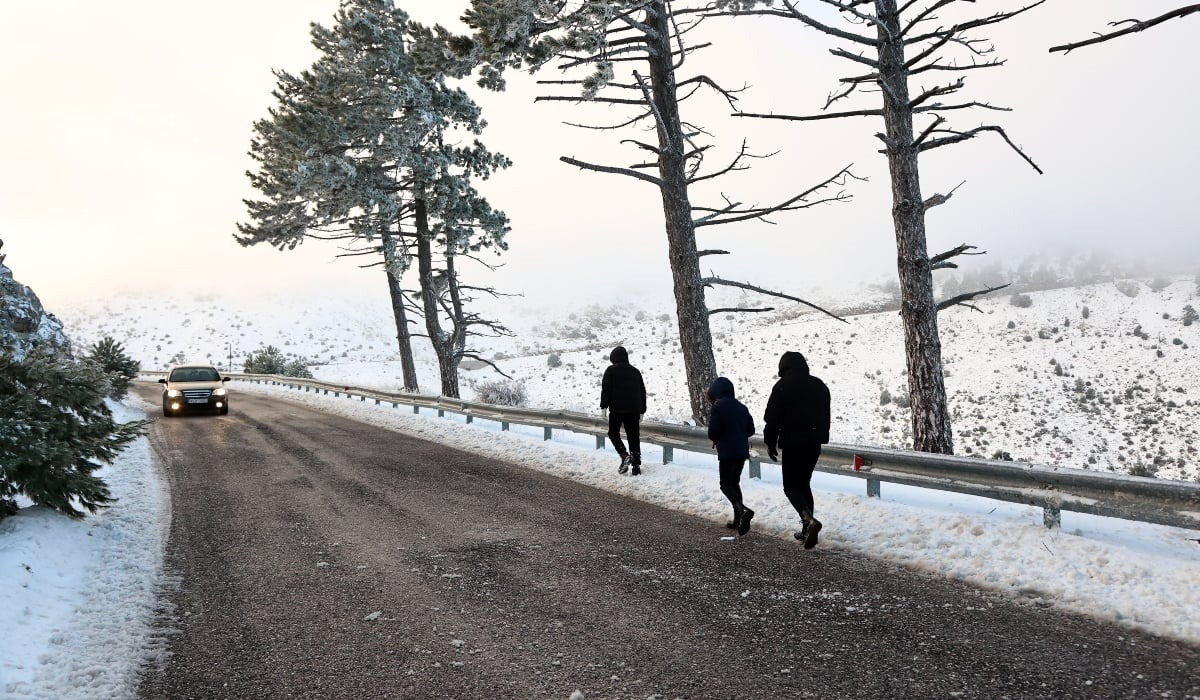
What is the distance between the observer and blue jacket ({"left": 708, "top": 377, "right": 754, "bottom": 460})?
683 cm

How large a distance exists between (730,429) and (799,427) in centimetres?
91

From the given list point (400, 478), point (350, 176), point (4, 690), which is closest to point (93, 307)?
point (350, 176)

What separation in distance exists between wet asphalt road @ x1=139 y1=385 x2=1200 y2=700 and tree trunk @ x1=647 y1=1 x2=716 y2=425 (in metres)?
3.87

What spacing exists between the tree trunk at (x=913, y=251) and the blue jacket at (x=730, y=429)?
2.99 metres

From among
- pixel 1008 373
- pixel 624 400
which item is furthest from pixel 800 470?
pixel 1008 373

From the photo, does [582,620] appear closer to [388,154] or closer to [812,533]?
[812,533]

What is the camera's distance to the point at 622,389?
988 centimetres

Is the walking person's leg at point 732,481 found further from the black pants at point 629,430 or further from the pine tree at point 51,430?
the pine tree at point 51,430

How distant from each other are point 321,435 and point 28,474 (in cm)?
962

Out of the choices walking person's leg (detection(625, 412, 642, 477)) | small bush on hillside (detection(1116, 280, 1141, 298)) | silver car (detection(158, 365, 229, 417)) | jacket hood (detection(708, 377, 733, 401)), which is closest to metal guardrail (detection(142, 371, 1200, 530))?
walking person's leg (detection(625, 412, 642, 477))

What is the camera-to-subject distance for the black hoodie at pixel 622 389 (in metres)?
9.87

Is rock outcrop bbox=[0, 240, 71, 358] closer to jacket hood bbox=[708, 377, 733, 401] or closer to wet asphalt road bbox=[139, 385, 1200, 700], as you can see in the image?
wet asphalt road bbox=[139, 385, 1200, 700]

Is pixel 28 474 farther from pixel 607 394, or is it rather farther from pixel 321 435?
pixel 321 435

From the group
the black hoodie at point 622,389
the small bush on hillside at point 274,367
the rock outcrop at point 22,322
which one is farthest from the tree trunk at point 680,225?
the small bush on hillside at point 274,367
